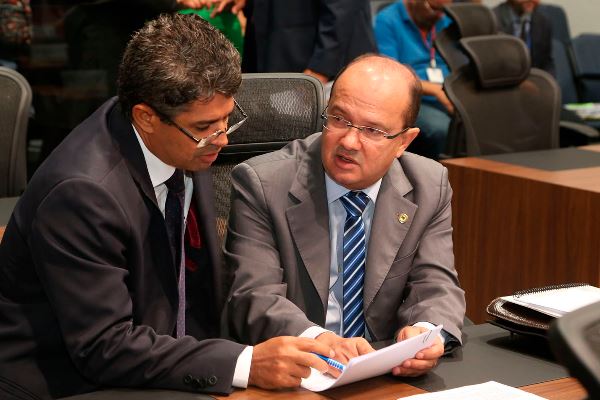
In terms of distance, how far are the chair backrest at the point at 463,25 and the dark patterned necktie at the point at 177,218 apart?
110 inches

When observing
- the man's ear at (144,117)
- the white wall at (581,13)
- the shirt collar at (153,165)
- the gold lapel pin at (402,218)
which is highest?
the man's ear at (144,117)

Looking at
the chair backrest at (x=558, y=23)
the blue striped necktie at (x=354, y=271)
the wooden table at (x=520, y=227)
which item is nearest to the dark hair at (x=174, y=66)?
the blue striped necktie at (x=354, y=271)

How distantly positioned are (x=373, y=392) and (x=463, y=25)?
3.20 metres

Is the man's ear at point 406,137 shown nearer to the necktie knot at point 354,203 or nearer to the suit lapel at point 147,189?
the necktie knot at point 354,203

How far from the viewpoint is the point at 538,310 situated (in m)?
1.90

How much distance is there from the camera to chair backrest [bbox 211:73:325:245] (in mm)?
2506

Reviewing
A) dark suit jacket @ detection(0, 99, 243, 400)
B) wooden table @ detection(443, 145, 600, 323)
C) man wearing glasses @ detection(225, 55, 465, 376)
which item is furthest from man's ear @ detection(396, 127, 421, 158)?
wooden table @ detection(443, 145, 600, 323)

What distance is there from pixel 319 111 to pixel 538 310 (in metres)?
0.88

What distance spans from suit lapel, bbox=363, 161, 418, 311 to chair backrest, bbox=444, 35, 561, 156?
1963 millimetres

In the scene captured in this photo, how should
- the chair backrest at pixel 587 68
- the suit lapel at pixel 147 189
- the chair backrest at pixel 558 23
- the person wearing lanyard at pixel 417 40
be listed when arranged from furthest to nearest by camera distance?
the chair backrest at pixel 558 23 < the chair backrest at pixel 587 68 < the person wearing lanyard at pixel 417 40 < the suit lapel at pixel 147 189

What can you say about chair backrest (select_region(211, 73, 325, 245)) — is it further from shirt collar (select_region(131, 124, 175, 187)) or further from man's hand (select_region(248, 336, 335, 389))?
man's hand (select_region(248, 336, 335, 389))

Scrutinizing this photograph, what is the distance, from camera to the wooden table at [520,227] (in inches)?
127

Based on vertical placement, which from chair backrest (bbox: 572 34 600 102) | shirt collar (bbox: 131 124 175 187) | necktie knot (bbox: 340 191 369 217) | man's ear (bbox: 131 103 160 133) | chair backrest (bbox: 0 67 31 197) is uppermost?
man's ear (bbox: 131 103 160 133)

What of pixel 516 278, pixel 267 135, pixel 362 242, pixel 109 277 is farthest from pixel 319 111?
pixel 516 278
